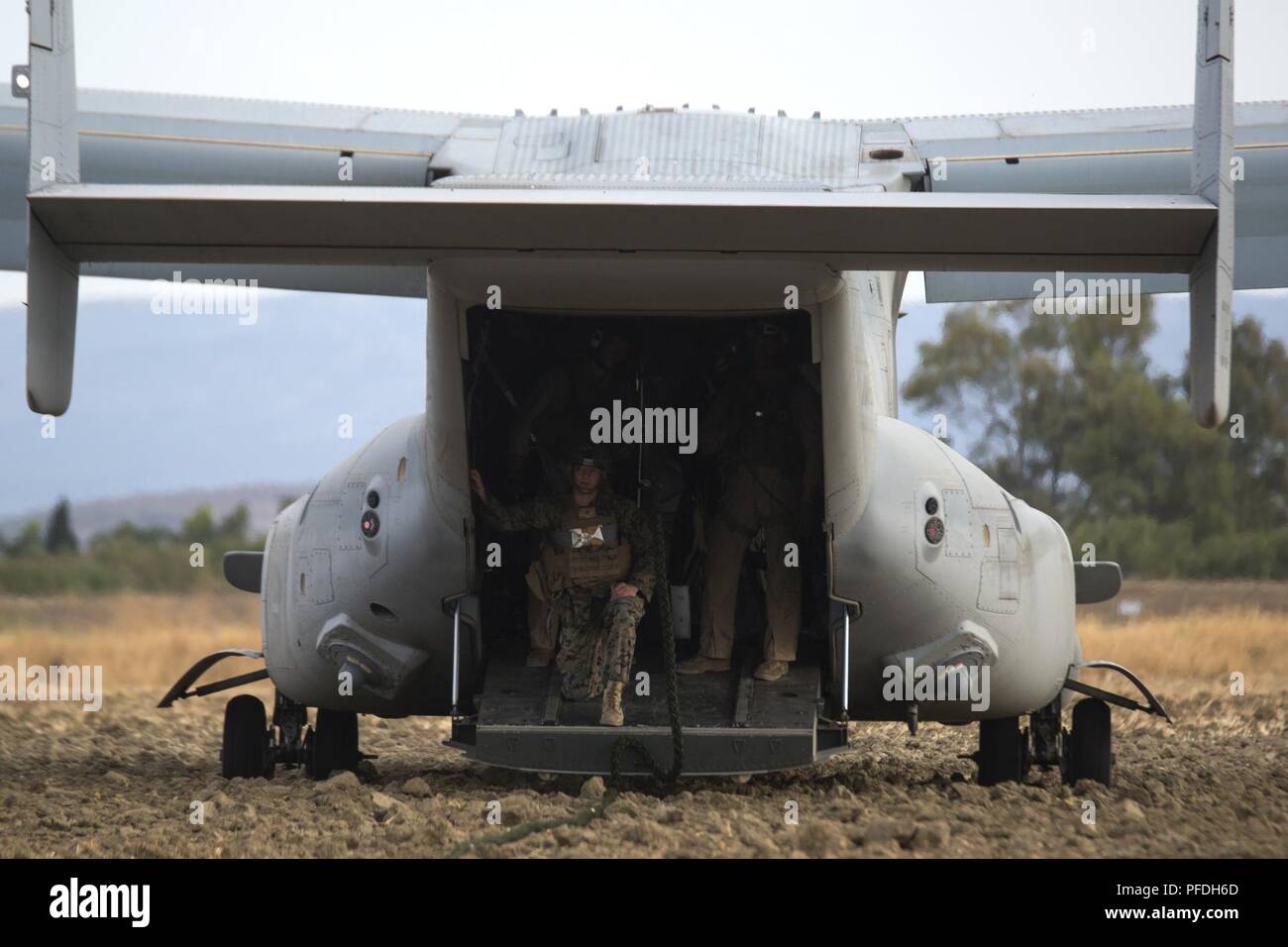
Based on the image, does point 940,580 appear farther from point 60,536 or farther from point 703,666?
point 60,536

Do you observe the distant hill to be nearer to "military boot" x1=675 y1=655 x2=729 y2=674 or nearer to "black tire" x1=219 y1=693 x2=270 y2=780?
"black tire" x1=219 y1=693 x2=270 y2=780

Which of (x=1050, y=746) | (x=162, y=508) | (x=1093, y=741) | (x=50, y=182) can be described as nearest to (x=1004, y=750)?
(x=1050, y=746)

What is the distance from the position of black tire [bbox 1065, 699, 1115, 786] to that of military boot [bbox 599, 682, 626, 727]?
112 inches

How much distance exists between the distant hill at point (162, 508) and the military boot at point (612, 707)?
3.29 meters

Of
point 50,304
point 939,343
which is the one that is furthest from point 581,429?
point 939,343

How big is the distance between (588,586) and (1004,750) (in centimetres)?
274

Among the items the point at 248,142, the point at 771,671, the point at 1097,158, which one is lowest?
the point at 771,671

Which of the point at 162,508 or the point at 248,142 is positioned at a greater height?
the point at 248,142

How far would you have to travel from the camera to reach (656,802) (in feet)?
25.4

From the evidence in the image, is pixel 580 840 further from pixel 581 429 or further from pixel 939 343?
pixel 939 343

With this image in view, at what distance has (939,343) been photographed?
3017cm

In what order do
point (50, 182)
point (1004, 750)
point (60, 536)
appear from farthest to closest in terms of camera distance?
point (60, 536) < point (1004, 750) < point (50, 182)

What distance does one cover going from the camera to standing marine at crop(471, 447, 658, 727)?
8.32 m
